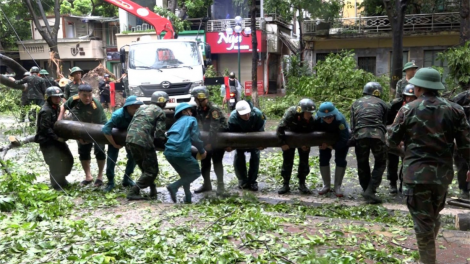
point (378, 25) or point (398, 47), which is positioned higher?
point (378, 25)

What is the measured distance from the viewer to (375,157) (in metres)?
6.97

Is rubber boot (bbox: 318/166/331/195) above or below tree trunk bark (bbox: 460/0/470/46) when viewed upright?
below

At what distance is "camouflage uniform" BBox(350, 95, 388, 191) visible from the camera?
6.84 metres

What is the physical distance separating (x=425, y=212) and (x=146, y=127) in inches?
163

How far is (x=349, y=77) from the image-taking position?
14898 millimetres

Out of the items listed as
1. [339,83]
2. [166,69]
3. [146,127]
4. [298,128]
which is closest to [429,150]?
[298,128]

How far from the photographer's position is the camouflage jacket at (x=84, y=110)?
8086mm

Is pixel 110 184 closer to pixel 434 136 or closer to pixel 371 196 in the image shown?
pixel 371 196

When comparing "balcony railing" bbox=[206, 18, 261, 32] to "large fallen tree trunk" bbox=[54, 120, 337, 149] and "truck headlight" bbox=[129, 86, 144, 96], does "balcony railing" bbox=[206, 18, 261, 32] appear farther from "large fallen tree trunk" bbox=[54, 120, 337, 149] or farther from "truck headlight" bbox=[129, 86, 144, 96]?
"large fallen tree trunk" bbox=[54, 120, 337, 149]

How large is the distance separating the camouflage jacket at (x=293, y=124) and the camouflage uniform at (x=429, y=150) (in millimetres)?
2935

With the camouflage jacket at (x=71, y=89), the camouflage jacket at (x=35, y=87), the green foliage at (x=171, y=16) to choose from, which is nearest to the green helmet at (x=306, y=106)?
the camouflage jacket at (x=71, y=89)

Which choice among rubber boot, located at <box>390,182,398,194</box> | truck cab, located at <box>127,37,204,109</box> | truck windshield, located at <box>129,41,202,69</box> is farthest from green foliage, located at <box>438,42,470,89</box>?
truck windshield, located at <box>129,41,202,69</box>

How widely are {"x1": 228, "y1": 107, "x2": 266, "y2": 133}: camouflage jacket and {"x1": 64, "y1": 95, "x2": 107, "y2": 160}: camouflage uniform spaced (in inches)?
92.9

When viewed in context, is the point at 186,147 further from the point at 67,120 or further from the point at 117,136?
the point at 67,120
